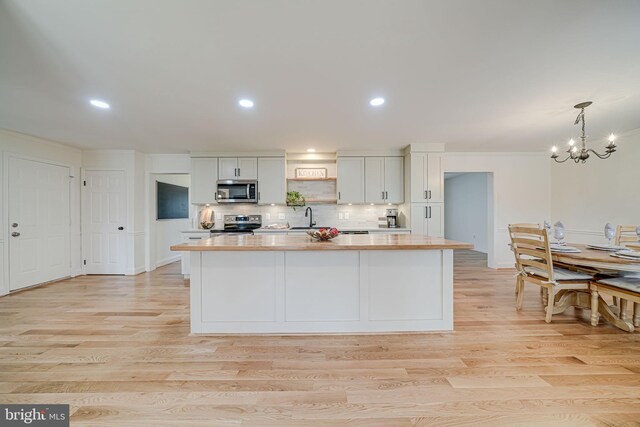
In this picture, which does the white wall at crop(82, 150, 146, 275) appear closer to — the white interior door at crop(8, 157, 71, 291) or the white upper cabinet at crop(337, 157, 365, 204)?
the white interior door at crop(8, 157, 71, 291)

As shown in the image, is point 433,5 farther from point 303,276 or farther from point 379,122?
point 303,276

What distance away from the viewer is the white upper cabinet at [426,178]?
464cm

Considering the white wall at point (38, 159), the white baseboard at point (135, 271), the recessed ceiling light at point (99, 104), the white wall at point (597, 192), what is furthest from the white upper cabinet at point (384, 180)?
the white wall at point (38, 159)

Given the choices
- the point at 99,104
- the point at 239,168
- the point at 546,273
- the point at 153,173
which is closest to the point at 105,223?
the point at 153,173

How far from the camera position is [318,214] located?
527 cm

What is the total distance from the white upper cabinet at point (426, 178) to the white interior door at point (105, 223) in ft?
18.2

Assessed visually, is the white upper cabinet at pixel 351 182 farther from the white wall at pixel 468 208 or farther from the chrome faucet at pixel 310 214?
the white wall at pixel 468 208

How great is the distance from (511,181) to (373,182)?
116 inches

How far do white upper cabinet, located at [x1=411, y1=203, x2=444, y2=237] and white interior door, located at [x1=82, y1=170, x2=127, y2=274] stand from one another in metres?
5.56

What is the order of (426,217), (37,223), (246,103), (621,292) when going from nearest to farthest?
(621,292), (246,103), (37,223), (426,217)

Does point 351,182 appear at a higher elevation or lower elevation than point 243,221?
higher

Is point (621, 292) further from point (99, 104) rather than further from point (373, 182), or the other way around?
point (99, 104)

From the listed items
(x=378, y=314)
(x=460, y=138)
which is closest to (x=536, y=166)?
(x=460, y=138)

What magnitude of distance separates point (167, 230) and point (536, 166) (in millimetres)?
8208
